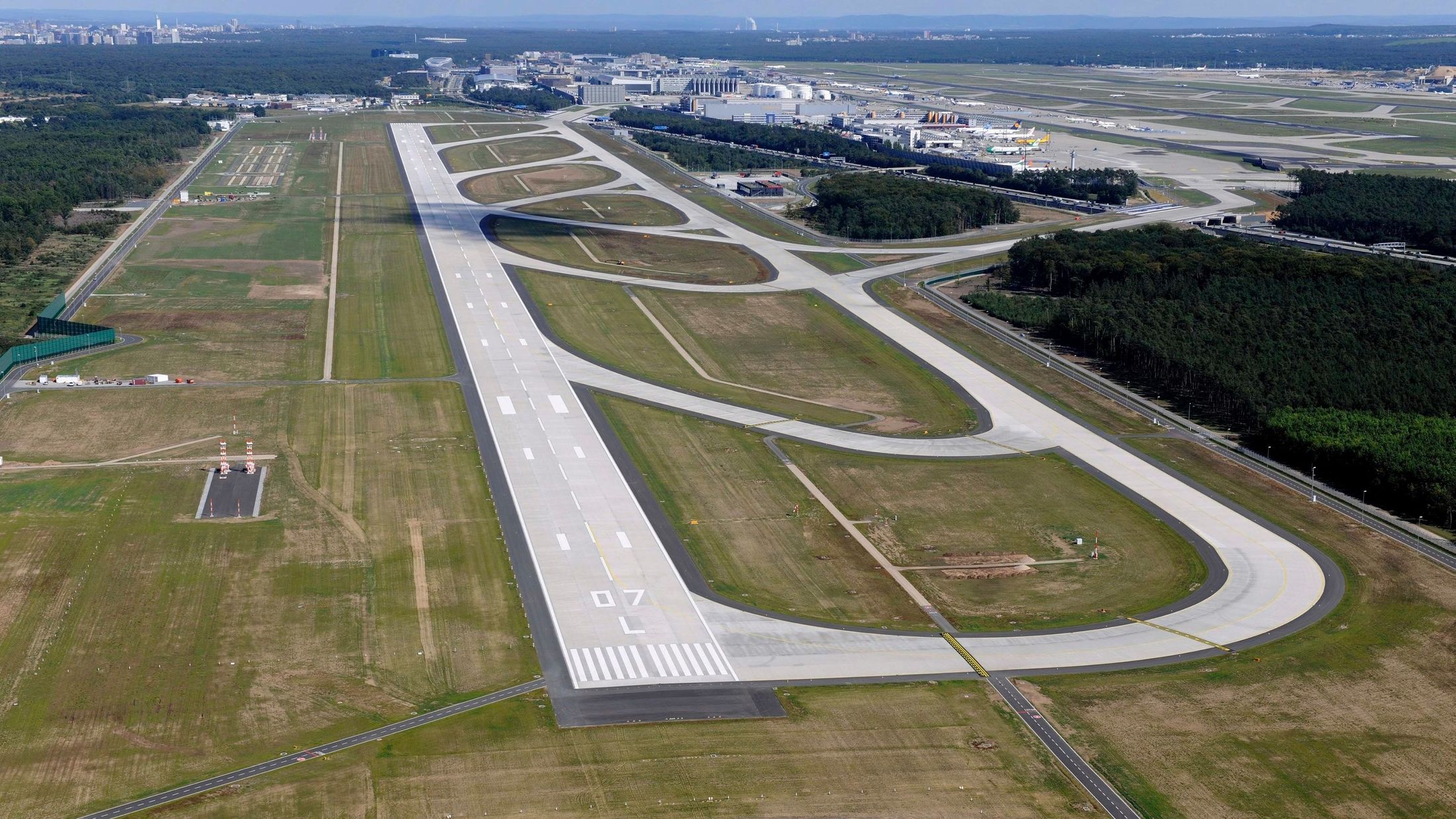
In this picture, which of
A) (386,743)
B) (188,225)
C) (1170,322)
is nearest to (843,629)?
(386,743)

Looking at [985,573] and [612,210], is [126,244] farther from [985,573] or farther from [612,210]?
[985,573]

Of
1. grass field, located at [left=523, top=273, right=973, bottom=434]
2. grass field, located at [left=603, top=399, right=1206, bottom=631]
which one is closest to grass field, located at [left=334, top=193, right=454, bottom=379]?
grass field, located at [left=523, top=273, right=973, bottom=434]

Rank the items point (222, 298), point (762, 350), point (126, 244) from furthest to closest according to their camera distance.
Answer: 1. point (126, 244)
2. point (222, 298)
3. point (762, 350)

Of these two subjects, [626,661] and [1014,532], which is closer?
[626,661]

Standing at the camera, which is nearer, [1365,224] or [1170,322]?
[1170,322]

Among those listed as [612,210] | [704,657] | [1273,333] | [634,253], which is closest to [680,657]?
[704,657]

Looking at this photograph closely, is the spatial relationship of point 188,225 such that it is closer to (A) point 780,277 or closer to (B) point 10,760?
(A) point 780,277

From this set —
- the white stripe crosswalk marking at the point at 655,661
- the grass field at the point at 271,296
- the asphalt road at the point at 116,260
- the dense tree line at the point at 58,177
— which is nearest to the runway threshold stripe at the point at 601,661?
the white stripe crosswalk marking at the point at 655,661
